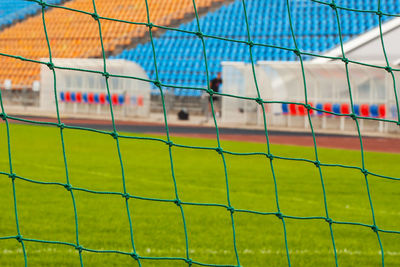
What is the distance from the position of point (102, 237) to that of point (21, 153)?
6.70 meters

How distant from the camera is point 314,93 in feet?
67.3

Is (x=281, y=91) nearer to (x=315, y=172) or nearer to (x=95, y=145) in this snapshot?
(x=95, y=145)

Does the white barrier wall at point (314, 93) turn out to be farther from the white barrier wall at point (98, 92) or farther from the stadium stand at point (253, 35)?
the white barrier wall at point (98, 92)

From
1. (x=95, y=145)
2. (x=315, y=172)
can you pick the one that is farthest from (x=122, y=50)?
(x=315, y=172)

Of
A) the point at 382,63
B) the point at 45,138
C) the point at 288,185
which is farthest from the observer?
the point at 382,63

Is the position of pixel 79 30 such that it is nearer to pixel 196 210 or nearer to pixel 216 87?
pixel 216 87

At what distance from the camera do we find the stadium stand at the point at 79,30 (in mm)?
22812

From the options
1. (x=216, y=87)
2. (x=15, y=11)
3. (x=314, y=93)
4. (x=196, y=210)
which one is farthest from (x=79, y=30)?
(x=196, y=210)

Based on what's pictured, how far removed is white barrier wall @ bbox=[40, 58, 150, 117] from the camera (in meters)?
23.5

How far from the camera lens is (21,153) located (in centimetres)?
1179

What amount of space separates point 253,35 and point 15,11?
9.67 m

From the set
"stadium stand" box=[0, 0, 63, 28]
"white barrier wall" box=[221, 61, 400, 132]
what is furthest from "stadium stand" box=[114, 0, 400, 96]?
"stadium stand" box=[0, 0, 63, 28]

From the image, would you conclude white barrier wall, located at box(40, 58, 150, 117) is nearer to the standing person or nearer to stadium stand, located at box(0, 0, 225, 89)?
stadium stand, located at box(0, 0, 225, 89)

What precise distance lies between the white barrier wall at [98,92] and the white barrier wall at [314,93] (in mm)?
3128
